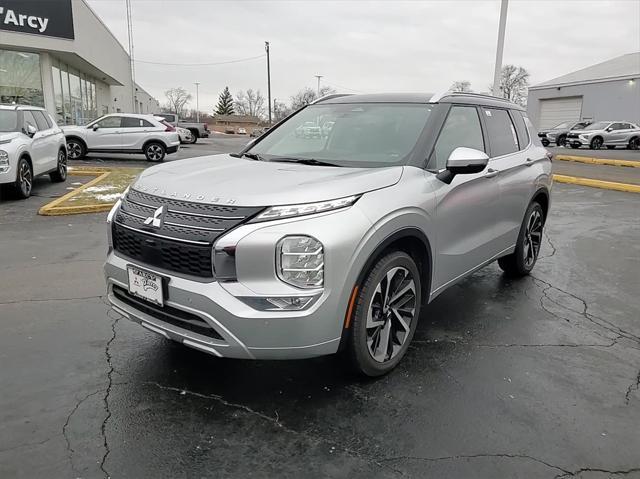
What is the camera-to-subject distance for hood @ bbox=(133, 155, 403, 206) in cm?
279

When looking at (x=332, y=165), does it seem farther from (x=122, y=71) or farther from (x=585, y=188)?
(x=122, y=71)

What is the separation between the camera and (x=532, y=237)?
5.52 meters

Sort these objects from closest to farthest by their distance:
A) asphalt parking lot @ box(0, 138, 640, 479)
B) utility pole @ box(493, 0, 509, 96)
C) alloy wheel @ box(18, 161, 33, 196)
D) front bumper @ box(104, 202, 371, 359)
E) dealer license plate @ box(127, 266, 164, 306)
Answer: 1. asphalt parking lot @ box(0, 138, 640, 479)
2. front bumper @ box(104, 202, 371, 359)
3. dealer license plate @ box(127, 266, 164, 306)
4. alloy wheel @ box(18, 161, 33, 196)
5. utility pole @ box(493, 0, 509, 96)

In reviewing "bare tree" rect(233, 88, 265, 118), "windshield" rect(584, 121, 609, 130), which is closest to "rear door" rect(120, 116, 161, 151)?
"windshield" rect(584, 121, 609, 130)

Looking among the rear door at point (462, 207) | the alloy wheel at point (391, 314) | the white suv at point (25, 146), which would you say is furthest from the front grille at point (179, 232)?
the white suv at point (25, 146)

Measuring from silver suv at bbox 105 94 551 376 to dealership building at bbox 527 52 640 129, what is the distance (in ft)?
133

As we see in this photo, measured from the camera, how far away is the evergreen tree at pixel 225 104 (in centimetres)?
11581

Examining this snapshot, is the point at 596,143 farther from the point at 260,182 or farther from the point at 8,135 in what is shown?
the point at 260,182

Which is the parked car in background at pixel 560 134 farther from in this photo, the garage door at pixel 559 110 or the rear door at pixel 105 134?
the rear door at pixel 105 134

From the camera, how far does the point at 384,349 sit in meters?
3.28

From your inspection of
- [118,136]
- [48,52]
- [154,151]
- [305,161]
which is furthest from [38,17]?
[305,161]

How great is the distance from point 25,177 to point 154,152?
848 cm

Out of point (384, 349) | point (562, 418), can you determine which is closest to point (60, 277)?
point (384, 349)

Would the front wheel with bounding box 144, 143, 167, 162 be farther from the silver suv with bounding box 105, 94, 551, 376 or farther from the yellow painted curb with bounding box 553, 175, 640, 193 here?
the silver suv with bounding box 105, 94, 551, 376
